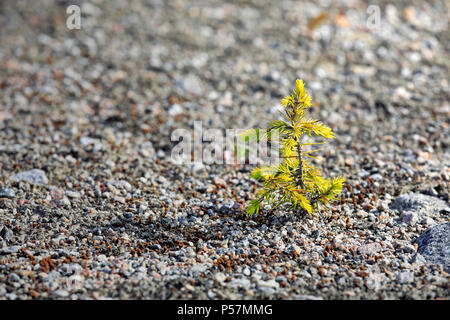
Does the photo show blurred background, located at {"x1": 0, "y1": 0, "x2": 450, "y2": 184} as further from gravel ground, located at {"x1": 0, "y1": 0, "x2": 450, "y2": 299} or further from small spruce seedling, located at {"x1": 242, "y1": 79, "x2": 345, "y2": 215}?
small spruce seedling, located at {"x1": 242, "y1": 79, "x2": 345, "y2": 215}

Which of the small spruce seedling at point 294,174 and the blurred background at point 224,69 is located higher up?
the blurred background at point 224,69

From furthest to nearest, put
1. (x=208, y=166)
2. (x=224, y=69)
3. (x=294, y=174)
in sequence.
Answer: (x=224, y=69)
(x=208, y=166)
(x=294, y=174)

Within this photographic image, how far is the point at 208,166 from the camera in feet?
21.1

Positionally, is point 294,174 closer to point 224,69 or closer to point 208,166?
point 208,166

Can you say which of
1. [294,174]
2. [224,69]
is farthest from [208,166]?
[224,69]

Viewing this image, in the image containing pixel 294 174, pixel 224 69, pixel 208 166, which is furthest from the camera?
pixel 224 69

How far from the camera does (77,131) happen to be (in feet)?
23.6

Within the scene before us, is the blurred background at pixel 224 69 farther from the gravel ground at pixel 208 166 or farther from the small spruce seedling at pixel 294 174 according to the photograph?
the small spruce seedling at pixel 294 174

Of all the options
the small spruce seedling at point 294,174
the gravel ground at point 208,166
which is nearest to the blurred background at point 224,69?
the gravel ground at point 208,166

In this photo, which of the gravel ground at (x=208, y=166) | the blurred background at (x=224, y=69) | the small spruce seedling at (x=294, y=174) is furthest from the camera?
the blurred background at (x=224, y=69)

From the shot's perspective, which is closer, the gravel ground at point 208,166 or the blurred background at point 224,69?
the gravel ground at point 208,166

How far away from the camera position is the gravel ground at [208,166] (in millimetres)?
4375

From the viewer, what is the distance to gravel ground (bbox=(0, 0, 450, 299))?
4.38 m
